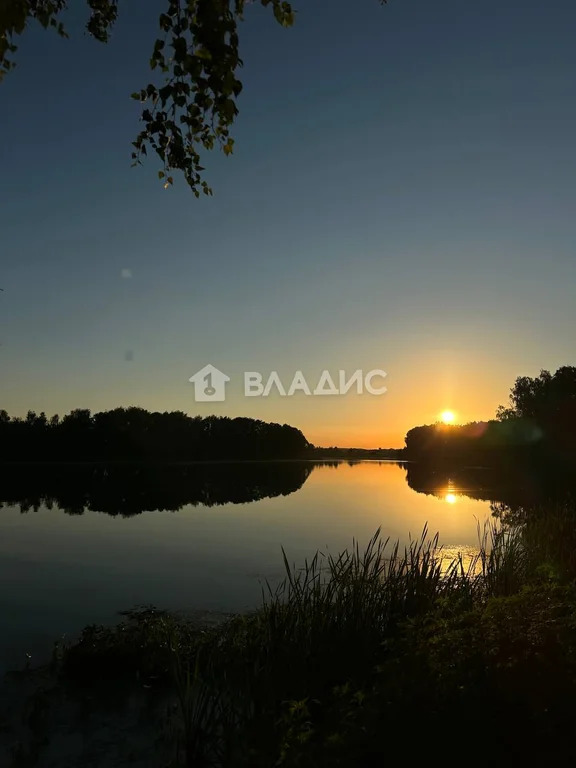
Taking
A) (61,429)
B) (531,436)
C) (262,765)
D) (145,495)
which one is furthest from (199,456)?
(262,765)

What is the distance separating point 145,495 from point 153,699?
5316 centimetres

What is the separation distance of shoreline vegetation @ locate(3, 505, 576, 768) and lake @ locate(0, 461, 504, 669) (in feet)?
9.36

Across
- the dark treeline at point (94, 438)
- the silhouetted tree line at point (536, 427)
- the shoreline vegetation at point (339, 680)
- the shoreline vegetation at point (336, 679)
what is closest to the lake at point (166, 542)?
the shoreline vegetation at point (336, 679)

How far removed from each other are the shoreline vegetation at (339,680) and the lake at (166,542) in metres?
2.85

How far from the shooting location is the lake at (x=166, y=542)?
17.8 meters

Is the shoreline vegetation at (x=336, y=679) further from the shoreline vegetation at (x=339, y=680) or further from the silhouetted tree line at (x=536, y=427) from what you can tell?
the silhouetted tree line at (x=536, y=427)

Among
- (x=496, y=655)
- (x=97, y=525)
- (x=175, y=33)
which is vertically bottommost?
(x=97, y=525)

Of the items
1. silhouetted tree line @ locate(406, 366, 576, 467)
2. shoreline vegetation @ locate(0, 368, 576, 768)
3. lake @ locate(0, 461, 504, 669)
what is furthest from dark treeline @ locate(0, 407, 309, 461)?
shoreline vegetation @ locate(0, 368, 576, 768)

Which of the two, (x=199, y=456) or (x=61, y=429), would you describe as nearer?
(x=61, y=429)

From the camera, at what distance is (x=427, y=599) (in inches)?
474

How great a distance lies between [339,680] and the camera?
904cm

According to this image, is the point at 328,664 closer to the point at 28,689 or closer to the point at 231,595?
the point at 28,689

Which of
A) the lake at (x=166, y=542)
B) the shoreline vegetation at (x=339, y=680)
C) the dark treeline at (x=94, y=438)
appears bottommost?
the lake at (x=166, y=542)

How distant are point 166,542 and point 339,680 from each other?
2371cm
